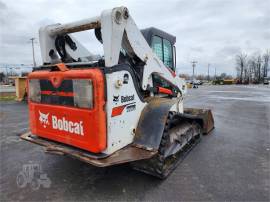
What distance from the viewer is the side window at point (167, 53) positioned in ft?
15.5

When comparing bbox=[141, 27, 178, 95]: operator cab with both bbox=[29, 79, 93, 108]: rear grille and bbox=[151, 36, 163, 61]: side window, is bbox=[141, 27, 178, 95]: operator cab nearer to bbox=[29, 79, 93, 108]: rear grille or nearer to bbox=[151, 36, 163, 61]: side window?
bbox=[151, 36, 163, 61]: side window

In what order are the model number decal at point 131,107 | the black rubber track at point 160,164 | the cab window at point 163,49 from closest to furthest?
the model number decal at point 131,107 < the black rubber track at point 160,164 < the cab window at point 163,49

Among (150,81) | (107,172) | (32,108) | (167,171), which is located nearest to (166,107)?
(150,81)

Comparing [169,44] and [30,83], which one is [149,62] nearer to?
[169,44]

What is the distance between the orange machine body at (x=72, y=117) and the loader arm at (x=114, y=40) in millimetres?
365

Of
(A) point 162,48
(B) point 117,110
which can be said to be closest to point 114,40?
(B) point 117,110

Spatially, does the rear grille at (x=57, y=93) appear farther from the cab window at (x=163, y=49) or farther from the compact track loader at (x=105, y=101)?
the cab window at (x=163, y=49)

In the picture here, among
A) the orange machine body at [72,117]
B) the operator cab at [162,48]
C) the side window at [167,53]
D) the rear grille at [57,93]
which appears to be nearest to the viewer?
the orange machine body at [72,117]

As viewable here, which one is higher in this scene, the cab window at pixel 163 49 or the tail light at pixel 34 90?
the cab window at pixel 163 49

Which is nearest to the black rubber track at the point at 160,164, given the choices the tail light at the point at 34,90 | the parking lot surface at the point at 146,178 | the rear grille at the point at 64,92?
the parking lot surface at the point at 146,178

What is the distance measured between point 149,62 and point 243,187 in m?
2.35

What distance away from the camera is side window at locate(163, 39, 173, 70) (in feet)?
15.5

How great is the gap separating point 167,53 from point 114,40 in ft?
7.34

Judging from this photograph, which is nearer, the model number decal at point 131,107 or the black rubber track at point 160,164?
the model number decal at point 131,107
